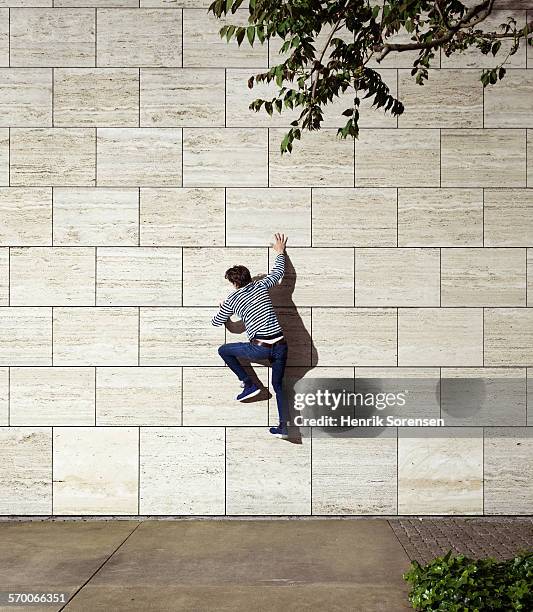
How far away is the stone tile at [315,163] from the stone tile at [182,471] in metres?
3.19

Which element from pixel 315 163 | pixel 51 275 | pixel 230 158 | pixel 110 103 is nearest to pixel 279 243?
pixel 315 163

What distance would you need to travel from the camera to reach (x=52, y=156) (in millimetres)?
8445

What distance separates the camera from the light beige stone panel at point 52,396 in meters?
8.38

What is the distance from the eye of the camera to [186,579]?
6.26 m

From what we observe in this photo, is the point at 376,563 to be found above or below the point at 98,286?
below

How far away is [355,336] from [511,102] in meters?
3.47

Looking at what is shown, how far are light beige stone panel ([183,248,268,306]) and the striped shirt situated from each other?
0.32 metres

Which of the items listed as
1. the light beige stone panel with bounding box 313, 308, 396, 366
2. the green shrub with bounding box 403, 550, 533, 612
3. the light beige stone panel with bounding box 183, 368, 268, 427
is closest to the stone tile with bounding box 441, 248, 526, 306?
the light beige stone panel with bounding box 313, 308, 396, 366

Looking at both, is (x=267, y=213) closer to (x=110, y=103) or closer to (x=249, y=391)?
(x=249, y=391)

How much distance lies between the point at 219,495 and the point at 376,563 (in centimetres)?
234

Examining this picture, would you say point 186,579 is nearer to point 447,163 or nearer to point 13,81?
point 447,163

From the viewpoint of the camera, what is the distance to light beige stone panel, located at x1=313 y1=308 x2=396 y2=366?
8414 mm

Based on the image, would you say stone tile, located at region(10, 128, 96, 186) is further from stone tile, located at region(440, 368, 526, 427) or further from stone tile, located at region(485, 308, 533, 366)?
stone tile, located at region(485, 308, 533, 366)

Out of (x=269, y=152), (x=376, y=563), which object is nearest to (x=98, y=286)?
(x=269, y=152)
